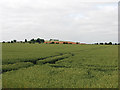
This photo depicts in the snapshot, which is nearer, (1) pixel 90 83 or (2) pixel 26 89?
(2) pixel 26 89

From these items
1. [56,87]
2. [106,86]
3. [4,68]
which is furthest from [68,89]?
[4,68]

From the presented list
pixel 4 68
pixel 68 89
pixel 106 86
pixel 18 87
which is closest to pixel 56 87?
pixel 68 89

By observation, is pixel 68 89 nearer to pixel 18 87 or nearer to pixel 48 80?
pixel 48 80

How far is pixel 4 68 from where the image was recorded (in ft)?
39.7

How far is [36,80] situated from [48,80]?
0.66 meters

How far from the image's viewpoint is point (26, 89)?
6.98 metres

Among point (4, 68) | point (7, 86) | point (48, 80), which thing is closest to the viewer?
point (7, 86)

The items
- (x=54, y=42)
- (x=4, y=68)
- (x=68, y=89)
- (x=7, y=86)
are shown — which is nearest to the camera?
(x=68, y=89)

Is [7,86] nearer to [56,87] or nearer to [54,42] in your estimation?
[56,87]

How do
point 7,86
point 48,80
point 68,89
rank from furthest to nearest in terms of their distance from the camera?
point 48,80, point 7,86, point 68,89

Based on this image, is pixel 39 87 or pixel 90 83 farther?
pixel 90 83

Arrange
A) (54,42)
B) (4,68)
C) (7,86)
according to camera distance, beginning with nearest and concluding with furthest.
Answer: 1. (7,86)
2. (4,68)
3. (54,42)

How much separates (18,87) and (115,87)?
15.1 ft

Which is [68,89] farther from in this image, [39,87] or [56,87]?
[39,87]
